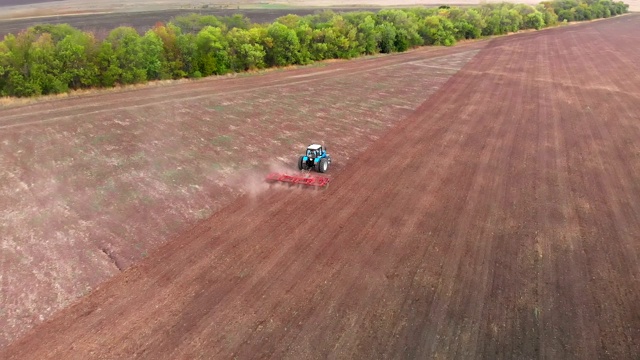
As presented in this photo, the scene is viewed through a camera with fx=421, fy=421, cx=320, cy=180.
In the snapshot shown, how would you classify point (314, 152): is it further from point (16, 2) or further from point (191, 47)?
point (16, 2)

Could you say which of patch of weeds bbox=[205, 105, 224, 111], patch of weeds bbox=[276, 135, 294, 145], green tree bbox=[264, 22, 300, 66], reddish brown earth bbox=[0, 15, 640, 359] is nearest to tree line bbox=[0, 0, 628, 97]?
green tree bbox=[264, 22, 300, 66]

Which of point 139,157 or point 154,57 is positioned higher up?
point 154,57

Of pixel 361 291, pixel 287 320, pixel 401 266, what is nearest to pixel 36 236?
pixel 287 320

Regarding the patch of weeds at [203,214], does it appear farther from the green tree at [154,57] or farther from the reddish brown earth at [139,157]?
the green tree at [154,57]

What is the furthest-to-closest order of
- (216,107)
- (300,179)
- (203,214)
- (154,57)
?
1. (154,57)
2. (216,107)
3. (300,179)
4. (203,214)

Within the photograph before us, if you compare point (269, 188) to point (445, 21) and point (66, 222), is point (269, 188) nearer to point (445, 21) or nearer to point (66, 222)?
point (66, 222)

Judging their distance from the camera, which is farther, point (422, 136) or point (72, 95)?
point (72, 95)

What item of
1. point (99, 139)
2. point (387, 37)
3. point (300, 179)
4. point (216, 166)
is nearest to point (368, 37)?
point (387, 37)
